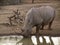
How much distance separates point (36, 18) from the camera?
11.7 ft

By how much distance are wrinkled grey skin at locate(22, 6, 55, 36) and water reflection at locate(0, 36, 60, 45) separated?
139mm

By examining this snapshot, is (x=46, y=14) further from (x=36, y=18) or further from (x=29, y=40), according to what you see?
(x=29, y=40)

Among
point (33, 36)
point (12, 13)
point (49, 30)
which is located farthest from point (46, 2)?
point (33, 36)

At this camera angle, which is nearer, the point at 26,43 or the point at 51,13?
the point at 26,43

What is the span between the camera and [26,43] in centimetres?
345

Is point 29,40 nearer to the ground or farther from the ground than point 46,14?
nearer to the ground

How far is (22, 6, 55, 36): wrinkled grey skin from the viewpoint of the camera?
3.44 meters

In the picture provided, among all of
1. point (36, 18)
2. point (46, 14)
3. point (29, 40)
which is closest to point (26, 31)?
point (29, 40)

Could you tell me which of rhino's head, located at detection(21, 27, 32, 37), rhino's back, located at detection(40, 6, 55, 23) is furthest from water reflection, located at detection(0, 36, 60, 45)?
rhino's back, located at detection(40, 6, 55, 23)

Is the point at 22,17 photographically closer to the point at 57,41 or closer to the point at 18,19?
the point at 18,19

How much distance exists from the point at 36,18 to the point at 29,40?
40cm

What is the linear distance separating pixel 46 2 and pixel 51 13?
1.72 m

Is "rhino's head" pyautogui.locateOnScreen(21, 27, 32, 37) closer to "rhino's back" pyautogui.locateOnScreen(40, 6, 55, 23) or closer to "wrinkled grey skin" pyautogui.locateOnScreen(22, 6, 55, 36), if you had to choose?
"wrinkled grey skin" pyautogui.locateOnScreen(22, 6, 55, 36)

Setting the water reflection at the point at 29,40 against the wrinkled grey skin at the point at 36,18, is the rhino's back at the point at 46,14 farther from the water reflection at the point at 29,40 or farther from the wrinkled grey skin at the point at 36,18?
the water reflection at the point at 29,40
